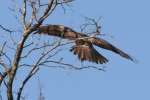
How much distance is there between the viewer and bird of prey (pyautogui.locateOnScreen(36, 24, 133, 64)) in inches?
404

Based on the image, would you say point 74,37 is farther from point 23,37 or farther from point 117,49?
point 23,37

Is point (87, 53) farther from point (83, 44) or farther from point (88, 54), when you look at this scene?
point (83, 44)

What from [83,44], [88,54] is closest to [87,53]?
[88,54]

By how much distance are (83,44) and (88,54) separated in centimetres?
27

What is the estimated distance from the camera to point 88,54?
36.4ft

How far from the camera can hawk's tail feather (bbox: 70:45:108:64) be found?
1094 cm

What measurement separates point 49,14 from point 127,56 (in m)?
1.64

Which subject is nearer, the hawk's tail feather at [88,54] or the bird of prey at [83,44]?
the bird of prey at [83,44]

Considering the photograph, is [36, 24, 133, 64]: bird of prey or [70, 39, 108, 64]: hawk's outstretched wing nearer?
[36, 24, 133, 64]: bird of prey

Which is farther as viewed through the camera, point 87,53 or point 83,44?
point 87,53

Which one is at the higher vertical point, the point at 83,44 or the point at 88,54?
the point at 83,44

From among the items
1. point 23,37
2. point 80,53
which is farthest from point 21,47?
point 80,53

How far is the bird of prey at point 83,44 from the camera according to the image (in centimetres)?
1027

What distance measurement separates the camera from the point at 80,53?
11062mm
